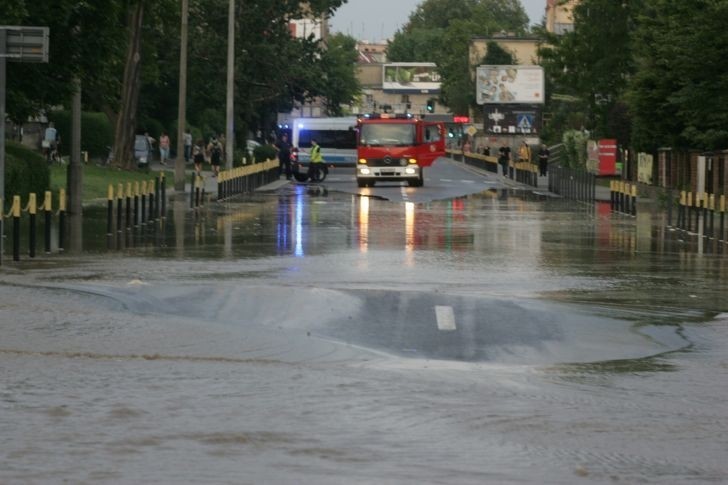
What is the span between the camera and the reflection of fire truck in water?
61688 millimetres

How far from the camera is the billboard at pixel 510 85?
137 m

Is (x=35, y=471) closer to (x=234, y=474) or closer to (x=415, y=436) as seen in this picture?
(x=234, y=474)

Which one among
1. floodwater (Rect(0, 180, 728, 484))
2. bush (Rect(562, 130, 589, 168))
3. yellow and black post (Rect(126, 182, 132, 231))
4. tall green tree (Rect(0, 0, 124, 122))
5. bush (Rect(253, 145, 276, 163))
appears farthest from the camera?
bush (Rect(562, 130, 589, 168))

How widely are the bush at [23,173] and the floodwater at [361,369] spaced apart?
7.72 metres

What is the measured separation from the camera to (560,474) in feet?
27.3

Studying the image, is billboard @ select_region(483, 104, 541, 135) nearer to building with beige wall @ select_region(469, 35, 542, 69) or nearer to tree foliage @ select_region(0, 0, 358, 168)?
tree foliage @ select_region(0, 0, 358, 168)

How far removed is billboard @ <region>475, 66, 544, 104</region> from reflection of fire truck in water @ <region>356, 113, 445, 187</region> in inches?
2923

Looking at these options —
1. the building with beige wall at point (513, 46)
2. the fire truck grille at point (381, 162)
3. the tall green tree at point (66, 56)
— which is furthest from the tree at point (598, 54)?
the building with beige wall at point (513, 46)

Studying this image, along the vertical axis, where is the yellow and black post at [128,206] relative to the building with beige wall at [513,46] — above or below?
below

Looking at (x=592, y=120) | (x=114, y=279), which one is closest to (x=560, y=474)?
(x=114, y=279)

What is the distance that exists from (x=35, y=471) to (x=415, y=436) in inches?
88.9

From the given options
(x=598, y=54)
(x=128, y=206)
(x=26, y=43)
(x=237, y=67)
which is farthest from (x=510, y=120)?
(x=26, y=43)

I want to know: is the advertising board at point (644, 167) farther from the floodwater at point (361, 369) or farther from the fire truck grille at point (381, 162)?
the floodwater at point (361, 369)

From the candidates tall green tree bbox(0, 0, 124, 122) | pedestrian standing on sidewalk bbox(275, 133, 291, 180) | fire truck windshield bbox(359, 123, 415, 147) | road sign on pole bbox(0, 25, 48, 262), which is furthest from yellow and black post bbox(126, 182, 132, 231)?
pedestrian standing on sidewalk bbox(275, 133, 291, 180)
